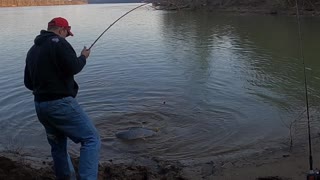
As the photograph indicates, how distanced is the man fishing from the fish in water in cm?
399

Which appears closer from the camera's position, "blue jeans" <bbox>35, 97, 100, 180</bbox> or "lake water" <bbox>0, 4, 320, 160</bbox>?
"blue jeans" <bbox>35, 97, 100, 180</bbox>

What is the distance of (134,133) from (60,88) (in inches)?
174

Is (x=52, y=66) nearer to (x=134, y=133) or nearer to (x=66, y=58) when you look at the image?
(x=66, y=58)

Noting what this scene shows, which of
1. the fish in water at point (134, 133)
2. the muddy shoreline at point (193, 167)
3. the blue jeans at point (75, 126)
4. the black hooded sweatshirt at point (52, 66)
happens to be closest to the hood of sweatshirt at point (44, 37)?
the black hooded sweatshirt at point (52, 66)

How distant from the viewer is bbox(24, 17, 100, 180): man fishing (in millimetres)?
4555

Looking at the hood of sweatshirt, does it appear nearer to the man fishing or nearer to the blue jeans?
the man fishing

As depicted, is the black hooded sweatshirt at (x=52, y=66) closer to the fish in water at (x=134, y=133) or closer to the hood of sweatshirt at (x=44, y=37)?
the hood of sweatshirt at (x=44, y=37)

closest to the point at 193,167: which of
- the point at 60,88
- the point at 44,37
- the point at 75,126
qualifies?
the point at 75,126

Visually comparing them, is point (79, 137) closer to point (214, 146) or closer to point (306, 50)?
point (214, 146)

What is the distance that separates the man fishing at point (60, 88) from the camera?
455cm

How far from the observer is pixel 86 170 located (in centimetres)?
479

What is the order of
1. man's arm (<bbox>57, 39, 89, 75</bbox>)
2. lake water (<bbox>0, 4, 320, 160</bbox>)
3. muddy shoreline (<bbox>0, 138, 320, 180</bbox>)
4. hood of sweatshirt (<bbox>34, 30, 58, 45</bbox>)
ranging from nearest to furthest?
man's arm (<bbox>57, 39, 89, 75</bbox>) < hood of sweatshirt (<bbox>34, 30, 58, 45</bbox>) < muddy shoreline (<bbox>0, 138, 320, 180</bbox>) < lake water (<bbox>0, 4, 320, 160</bbox>)

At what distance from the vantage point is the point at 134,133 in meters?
8.91

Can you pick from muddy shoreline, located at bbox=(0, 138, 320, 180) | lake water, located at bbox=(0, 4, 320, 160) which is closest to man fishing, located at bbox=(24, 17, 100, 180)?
muddy shoreline, located at bbox=(0, 138, 320, 180)
